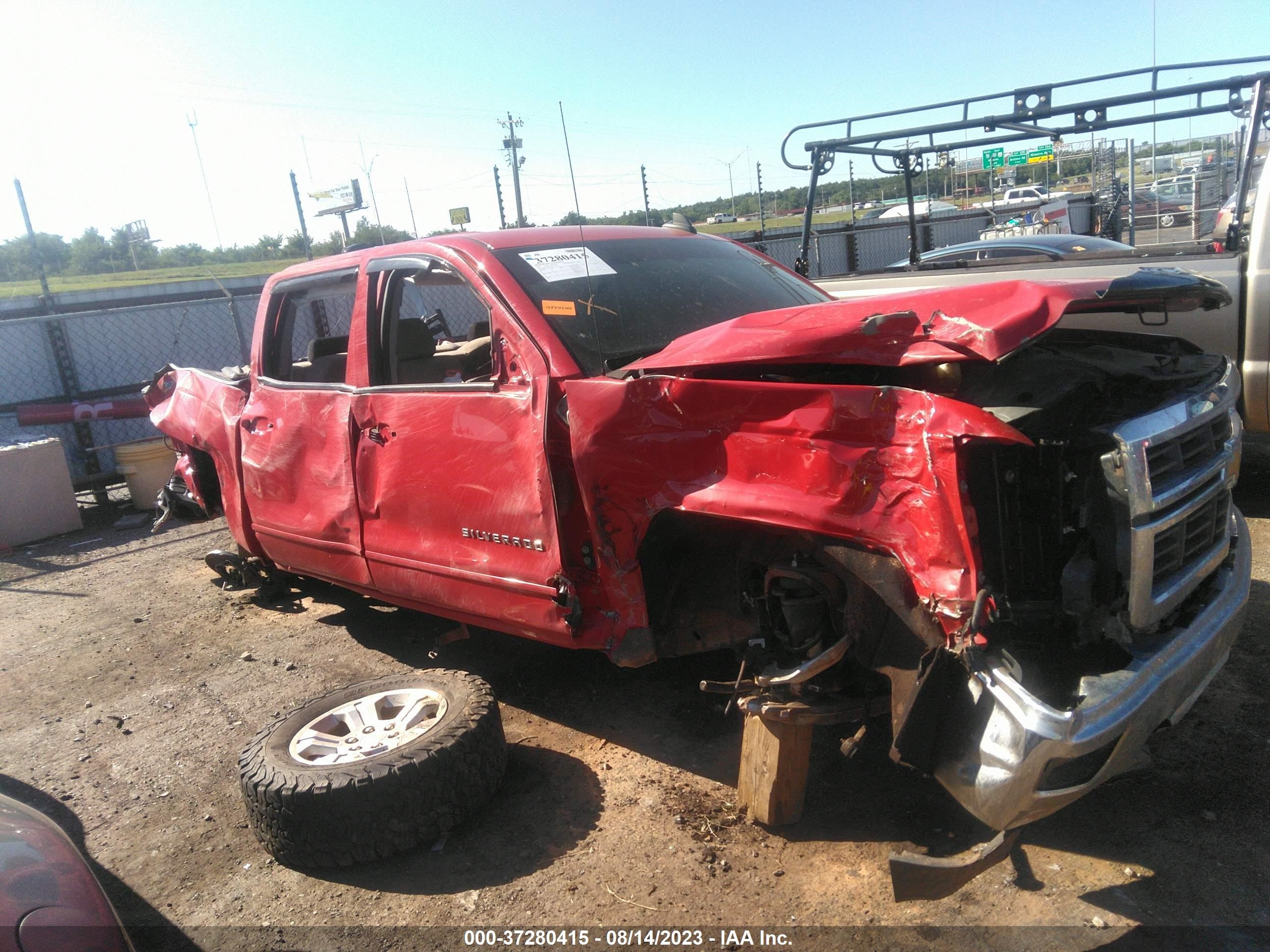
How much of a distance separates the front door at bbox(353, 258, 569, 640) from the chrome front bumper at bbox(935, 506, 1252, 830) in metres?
1.46

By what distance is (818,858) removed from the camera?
2.74 m

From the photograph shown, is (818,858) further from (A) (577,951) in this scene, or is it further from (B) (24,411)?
(B) (24,411)

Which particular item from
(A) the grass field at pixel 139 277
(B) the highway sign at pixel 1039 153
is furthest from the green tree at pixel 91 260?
(B) the highway sign at pixel 1039 153

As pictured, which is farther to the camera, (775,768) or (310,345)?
(310,345)

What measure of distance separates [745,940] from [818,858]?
1.35ft

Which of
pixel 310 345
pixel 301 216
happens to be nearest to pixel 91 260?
pixel 301 216

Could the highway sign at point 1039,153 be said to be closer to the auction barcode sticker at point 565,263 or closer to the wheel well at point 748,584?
the auction barcode sticker at point 565,263

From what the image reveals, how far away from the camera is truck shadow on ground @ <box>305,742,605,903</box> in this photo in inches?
112

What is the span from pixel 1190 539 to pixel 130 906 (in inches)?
134

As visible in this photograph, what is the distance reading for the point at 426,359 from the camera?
3992mm

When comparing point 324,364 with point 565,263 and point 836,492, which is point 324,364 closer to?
point 565,263

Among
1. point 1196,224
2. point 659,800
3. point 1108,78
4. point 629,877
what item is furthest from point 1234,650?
point 1196,224

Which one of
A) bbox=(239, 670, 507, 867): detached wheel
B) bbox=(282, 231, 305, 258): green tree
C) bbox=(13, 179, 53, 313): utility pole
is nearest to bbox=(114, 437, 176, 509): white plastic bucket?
bbox=(13, 179, 53, 313): utility pole

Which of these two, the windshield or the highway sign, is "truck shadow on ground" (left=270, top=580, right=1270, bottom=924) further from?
the highway sign
